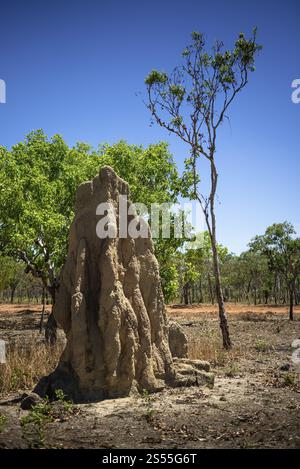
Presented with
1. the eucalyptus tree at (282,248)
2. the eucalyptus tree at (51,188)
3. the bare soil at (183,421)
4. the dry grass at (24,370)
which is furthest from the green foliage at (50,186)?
the eucalyptus tree at (282,248)

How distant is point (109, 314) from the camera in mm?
8805

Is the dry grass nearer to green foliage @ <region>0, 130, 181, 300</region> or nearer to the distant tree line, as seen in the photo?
green foliage @ <region>0, 130, 181, 300</region>

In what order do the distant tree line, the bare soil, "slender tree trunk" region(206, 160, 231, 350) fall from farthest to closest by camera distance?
1. the distant tree line
2. "slender tree trunk" region(206, 160, 231, 350)
3. the bare soil

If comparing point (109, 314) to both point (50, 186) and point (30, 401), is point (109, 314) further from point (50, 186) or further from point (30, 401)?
point (50, 186)

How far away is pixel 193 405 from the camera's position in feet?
A: 27.7

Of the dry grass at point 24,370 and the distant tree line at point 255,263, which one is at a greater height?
the distant tree line at point 255,263

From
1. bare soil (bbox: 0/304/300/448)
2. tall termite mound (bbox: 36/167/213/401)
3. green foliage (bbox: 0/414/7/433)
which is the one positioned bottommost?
bare soil (bbox: 0/304/300/448)

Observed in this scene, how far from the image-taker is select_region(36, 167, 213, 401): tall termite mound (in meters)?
8.71

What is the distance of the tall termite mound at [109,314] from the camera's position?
28.6 ft

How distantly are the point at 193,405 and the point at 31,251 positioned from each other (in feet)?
39.5

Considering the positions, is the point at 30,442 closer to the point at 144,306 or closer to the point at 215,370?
the point at 144,306

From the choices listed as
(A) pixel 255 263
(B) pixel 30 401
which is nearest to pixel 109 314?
(B) pixel 30 401

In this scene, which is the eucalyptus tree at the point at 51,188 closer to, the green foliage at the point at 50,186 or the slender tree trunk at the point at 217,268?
the green foliage at the point at 50,186

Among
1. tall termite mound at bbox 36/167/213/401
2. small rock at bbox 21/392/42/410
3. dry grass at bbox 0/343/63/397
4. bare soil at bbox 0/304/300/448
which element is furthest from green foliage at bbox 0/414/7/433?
dry grass at bbox 0/343/63/397
